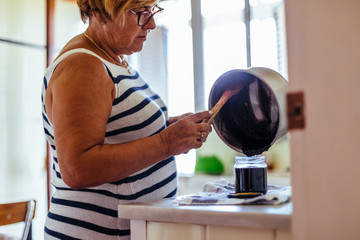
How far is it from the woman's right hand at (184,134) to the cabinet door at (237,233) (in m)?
0.20

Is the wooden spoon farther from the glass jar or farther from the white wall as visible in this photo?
the white wall

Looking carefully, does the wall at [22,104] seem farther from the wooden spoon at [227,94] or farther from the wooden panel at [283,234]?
the wooden panel at [283,234]

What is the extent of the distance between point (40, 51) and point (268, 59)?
5.25 ft

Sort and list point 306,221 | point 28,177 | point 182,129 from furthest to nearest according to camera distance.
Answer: point 28,177
point 182,129
point 306,221

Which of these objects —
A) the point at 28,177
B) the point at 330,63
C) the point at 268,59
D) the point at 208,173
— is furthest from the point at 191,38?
the point at 330,63

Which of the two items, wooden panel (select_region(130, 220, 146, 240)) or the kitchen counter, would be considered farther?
wooden panel (select_region(130, 220, 146, 240))

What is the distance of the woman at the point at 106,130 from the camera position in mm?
856

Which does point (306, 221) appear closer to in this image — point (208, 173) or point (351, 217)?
point (351, 217)

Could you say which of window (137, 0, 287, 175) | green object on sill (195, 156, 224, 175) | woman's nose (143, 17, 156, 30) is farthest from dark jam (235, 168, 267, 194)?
green object on sill (195, 156, 224, 175)

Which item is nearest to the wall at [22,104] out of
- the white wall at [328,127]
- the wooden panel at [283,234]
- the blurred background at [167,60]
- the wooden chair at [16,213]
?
the blurred background at [167,60]

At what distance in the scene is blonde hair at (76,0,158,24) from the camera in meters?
1.04

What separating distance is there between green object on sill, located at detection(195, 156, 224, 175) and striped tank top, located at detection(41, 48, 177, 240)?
245 cm

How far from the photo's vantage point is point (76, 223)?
975mm

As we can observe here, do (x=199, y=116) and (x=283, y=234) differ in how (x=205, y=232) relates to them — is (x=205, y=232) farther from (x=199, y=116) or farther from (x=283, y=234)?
(x=199, y=116)
